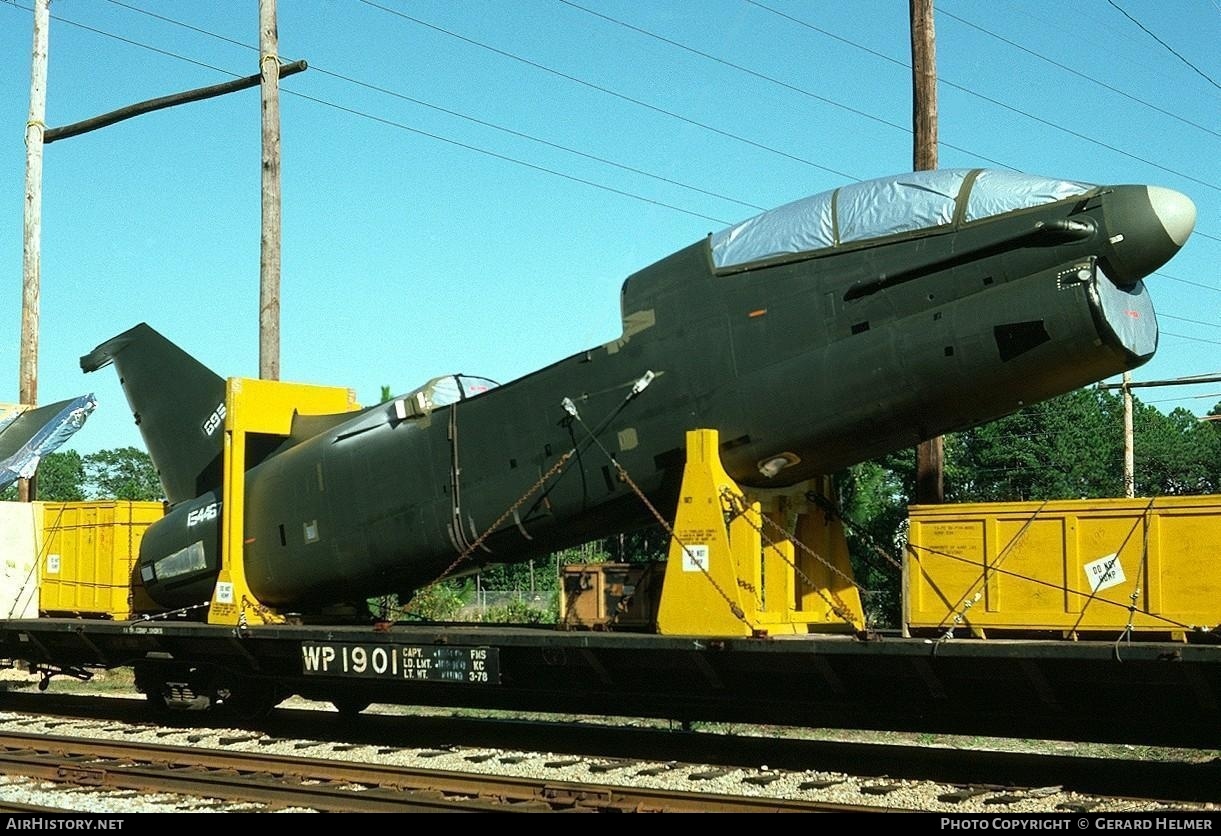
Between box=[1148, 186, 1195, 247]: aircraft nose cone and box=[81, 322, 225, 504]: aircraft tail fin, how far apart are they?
11555 mm

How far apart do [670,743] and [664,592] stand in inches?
97.0

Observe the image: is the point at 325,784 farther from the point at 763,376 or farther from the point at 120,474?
the point at 120,474

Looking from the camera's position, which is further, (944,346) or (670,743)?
(670,743)

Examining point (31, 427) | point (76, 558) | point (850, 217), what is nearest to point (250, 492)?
point (76, 558)

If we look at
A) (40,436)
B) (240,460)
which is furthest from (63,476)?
(240,460)

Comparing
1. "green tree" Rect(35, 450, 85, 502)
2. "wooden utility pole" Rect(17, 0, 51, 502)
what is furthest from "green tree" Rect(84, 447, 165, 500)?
"wooden utility pole" Rect(17, 0, 51, 502)

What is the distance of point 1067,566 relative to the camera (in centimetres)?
1020

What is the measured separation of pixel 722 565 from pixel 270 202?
34.9ft

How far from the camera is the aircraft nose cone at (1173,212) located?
9.87 meters

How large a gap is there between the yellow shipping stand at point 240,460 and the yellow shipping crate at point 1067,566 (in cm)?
820

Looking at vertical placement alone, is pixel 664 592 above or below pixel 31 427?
below

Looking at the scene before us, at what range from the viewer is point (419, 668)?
1266 centimetres

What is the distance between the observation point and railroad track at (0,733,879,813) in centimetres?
957
